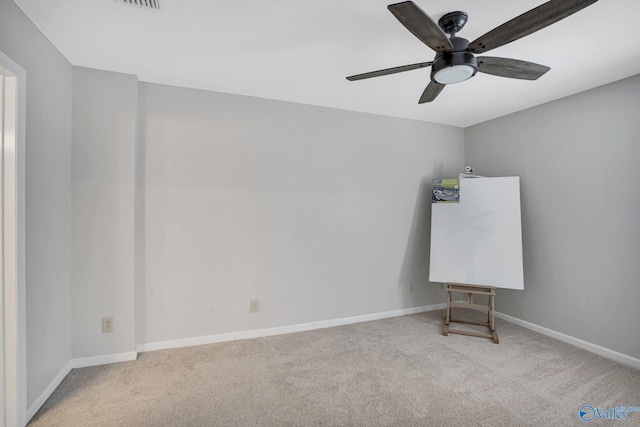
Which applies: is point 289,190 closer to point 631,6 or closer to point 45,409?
point 45,409

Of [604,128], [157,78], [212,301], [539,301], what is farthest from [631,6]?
[212,301]

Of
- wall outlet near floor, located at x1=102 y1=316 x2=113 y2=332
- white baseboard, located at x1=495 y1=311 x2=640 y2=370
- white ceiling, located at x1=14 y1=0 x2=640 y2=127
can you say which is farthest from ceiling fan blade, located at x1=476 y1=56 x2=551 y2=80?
wall outlet near floor, located at x1=102 y1=316 x2=113 y2=332

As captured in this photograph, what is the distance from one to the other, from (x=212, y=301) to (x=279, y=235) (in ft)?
2.98

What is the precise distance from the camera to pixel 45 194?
205 centimetres

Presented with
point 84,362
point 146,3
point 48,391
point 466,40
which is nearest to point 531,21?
point 466,40

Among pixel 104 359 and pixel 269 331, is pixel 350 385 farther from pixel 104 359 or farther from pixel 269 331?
pixel 104 359

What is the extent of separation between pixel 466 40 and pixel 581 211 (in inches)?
91.1

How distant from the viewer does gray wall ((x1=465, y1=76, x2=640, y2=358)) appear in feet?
8.43

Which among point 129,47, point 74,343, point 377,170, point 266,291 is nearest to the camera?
point 129,47

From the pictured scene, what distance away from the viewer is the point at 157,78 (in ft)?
8.69

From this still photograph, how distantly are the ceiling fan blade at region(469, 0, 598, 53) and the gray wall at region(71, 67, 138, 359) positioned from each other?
105 inches

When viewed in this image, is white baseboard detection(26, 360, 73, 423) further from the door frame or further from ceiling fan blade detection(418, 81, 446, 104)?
ceiling fan blade detection(418, 81, 446, 104)

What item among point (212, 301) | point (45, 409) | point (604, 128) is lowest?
point (45, 409)

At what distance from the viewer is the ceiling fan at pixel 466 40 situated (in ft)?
4.14
